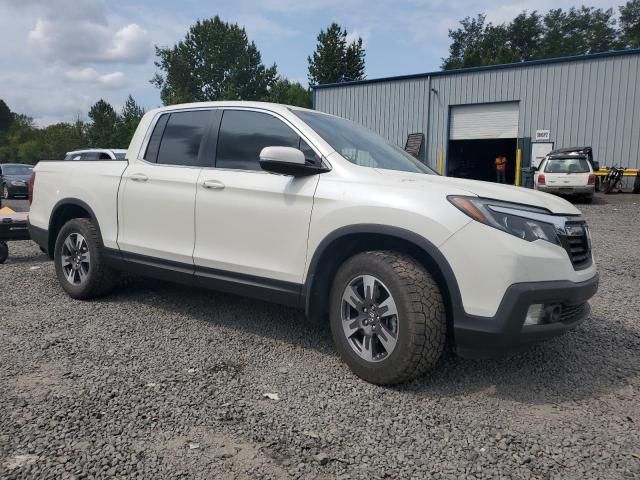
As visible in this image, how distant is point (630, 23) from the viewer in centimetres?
6350

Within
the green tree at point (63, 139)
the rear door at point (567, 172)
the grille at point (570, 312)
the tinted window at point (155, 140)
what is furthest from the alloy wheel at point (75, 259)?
the green tree at point (63, 139)

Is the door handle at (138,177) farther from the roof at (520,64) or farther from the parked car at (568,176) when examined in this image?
the roof at (520,64)

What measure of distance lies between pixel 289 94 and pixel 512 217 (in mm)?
70035

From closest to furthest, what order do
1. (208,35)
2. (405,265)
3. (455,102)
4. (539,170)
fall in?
(405,265) → (539,170) → (455,102) → (208,35)

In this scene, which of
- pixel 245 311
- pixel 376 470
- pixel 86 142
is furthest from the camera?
pixel 86 142

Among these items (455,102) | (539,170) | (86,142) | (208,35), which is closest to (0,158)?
(86,142)

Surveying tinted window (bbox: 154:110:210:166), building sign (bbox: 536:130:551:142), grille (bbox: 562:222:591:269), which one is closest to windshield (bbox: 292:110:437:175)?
tinted window (bbox: 154:110:210:166)

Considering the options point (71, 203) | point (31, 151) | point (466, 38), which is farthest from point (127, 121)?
point (71, 203)

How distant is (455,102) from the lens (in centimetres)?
2347

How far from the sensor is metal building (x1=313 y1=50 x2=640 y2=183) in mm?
20391

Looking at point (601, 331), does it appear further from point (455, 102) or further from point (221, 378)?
point (455, 102)

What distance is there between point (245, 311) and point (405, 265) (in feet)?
6.76

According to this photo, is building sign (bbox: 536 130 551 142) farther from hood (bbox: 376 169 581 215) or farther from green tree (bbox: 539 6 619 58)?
green tree (bbox: 539 6 619 58)

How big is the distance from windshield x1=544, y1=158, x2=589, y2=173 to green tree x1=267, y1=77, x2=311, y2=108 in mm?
49036
